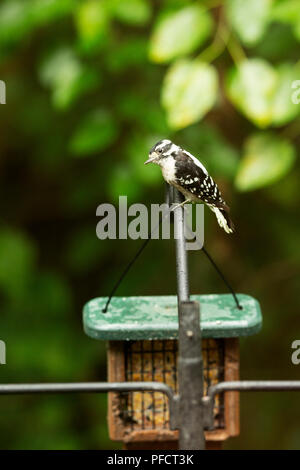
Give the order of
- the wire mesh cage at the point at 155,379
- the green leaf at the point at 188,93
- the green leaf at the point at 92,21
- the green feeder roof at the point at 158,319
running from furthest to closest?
the green leaf at the point at 92,21 < the green leaf at the point at 188,93 < the wire mesh cage at the point at 155,379 < the green feeder roof at the point at 158,319

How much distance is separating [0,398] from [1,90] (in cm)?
108

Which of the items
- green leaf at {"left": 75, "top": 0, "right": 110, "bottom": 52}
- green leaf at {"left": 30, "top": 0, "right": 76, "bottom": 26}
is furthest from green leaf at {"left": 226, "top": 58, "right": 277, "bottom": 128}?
green leaf at {"left": 30, "top": 0, "right": 76, "bottom": 26}

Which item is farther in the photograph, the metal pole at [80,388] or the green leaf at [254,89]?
the green leaf at [254,89]

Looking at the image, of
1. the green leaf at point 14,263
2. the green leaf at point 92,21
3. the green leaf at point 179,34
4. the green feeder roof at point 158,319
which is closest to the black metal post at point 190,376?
the green feeder roof at point 158,319

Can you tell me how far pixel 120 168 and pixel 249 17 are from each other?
63 centimetres

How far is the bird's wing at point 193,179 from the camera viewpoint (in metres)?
1.06

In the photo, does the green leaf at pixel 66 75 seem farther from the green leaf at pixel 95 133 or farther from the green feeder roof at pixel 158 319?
the green feeder roof at pixel 158 319

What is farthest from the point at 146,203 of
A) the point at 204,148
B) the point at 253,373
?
the point at 253,373

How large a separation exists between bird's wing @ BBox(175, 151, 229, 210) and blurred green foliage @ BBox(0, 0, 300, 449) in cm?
26

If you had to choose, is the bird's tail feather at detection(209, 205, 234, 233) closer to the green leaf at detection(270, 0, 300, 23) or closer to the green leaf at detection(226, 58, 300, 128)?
the green leaf at detection(226, 58, 300, 128)

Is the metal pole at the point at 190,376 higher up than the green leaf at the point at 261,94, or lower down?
lower down

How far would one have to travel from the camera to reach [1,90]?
77.0 inches

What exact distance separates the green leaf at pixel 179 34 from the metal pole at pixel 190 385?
75 cm
